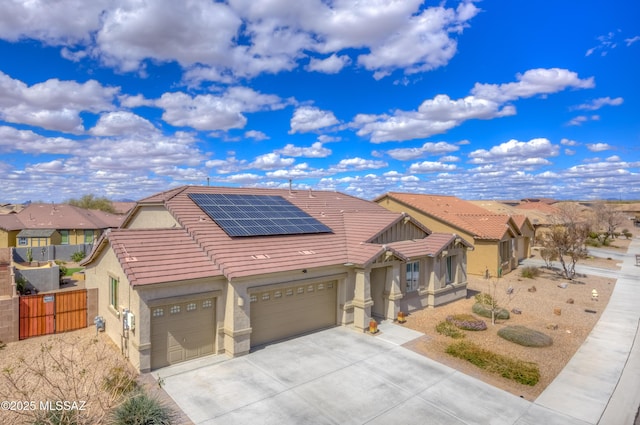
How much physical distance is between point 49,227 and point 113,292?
112 ft

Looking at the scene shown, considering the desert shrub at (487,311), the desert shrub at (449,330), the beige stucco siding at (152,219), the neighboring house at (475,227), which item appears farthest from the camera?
the neighboring house at (475,227)

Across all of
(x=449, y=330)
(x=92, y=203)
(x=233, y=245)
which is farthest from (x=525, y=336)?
(x=92, y=203)

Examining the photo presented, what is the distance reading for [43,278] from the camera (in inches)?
912

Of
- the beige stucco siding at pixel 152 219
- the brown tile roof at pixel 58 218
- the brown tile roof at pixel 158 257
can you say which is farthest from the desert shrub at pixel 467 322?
the brown tile roof at pixel 58 218

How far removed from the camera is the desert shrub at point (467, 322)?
16.4 metres

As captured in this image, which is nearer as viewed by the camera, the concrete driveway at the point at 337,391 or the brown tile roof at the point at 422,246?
the concrete driveway at the point at 337,391

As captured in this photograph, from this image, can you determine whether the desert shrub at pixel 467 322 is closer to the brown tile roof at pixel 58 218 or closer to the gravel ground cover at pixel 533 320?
the gravel ground cover at pixel 533 320

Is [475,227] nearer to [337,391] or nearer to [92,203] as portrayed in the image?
[337,391]

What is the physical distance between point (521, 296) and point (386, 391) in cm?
1620

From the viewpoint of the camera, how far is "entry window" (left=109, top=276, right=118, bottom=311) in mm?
14241

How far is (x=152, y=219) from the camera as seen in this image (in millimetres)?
18172

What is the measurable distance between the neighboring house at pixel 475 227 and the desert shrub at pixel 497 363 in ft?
44.5

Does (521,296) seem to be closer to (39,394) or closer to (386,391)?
(386,391)

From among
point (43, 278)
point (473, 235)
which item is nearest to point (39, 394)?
point (43, 278)
